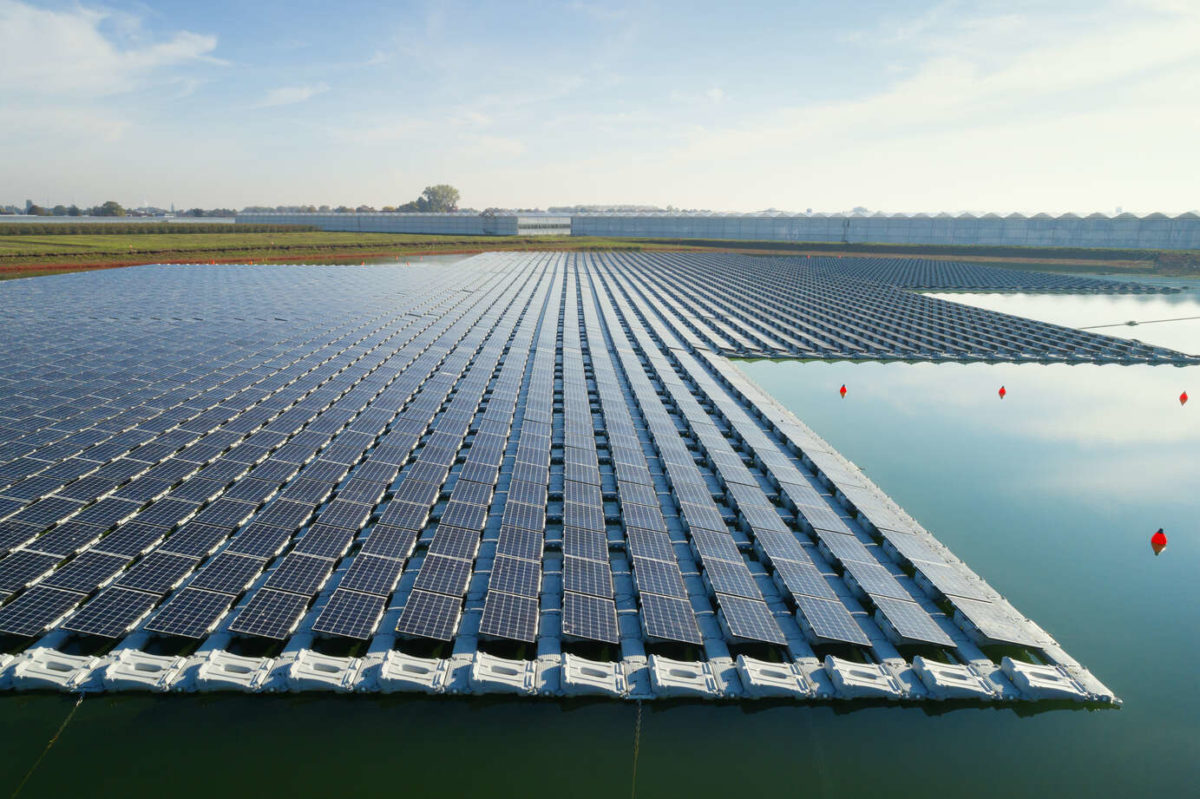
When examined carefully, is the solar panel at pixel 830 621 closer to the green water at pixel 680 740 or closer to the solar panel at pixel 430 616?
the green water at pixel 680 740

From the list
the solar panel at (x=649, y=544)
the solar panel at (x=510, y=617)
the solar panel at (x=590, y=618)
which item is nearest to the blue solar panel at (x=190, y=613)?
the solar panel at (x=510, y=617)

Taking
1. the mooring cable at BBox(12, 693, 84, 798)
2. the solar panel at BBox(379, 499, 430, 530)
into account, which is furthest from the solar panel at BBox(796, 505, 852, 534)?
the mooring cable at BBox(12, 693, 84, 798)

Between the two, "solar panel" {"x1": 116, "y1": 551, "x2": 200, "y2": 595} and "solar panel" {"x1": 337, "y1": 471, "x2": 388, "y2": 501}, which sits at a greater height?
"solar panel" {"x1": 337, "y1": 471, "x2": 388, "y2": 501}

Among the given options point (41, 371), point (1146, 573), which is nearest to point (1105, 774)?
point (1146, 573)

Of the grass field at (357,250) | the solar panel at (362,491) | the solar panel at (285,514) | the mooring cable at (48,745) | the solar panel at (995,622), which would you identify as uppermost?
the grass field at (357,250)

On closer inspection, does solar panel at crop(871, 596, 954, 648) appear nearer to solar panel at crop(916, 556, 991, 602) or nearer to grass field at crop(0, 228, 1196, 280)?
solar panel at crop(916, 556, 991, 602)

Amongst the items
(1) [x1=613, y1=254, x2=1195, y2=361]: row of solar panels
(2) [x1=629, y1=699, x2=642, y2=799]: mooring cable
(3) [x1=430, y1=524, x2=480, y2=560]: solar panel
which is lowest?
(2) [x1=629, y1=699, x2=642, y2=799]: mooring cable

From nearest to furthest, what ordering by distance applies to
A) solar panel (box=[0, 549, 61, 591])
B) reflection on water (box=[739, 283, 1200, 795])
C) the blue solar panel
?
reflection on water (box=[739, 283, 1200, 795]) < the blue solar panel < solar panel (box=[0, 549, 61, 591])
